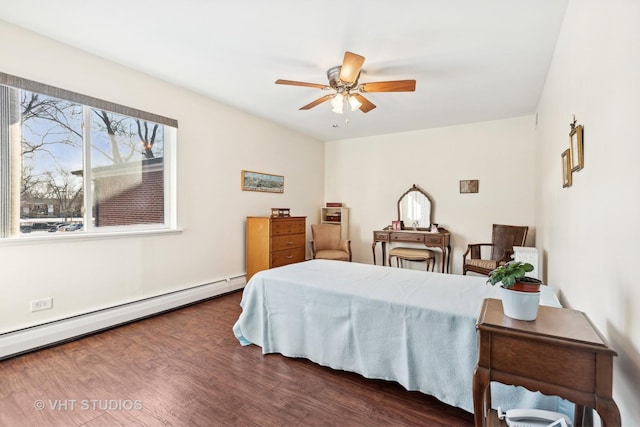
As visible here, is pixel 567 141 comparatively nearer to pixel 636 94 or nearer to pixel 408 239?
pixel 636 94

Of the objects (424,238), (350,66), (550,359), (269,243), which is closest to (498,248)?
(424,238)

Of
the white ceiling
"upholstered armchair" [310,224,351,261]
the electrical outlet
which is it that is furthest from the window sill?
"upholstered armchair" [310,224,351,261]

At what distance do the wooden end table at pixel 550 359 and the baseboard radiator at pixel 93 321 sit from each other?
10.4ft

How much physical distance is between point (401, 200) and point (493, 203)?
142 centimetres

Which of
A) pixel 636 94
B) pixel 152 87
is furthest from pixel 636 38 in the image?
pixel 152 87

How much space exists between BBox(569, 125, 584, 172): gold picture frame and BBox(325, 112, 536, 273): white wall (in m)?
2.90

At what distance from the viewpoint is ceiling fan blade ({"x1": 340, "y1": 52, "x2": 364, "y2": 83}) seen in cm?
217

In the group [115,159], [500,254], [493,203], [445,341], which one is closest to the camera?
[445,341]

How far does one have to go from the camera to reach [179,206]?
342cm

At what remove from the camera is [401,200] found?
16.9 ft

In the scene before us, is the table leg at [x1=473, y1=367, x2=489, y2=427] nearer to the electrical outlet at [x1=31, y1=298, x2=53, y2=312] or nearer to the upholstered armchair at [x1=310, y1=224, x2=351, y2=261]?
the electrical outlet at [x1=31, y1=298, x2=53, y2=312]

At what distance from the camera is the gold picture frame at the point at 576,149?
5.06 ft

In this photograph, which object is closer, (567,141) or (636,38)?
(636,38)

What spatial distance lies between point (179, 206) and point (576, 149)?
143 inches
